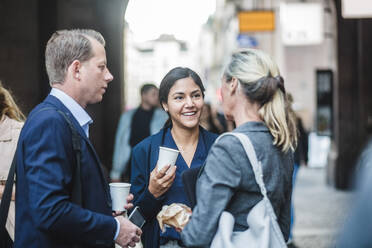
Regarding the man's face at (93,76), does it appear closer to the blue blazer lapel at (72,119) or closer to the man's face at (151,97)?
the blue blazer lapel at (72,119)

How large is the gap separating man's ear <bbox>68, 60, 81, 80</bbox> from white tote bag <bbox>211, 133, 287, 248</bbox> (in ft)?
2.66

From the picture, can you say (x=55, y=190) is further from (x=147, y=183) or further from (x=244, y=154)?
(x=147, y=183)

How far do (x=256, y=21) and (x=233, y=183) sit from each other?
12.0 metres

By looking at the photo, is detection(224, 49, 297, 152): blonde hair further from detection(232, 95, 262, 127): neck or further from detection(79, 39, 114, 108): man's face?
detection(79, 39, 114, 108): man's face

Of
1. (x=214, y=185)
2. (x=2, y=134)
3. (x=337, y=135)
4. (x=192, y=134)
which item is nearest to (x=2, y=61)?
(x=2, y=134)

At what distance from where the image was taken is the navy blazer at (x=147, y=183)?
2.90 meters

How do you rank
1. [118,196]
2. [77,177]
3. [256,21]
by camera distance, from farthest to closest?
[256,21], [118,196], [77,177]

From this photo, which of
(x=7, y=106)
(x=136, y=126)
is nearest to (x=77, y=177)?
(x=7, y=106)

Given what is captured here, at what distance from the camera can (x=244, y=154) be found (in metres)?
2.19

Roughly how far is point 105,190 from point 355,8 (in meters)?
4.91

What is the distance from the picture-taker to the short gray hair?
7.64 ft

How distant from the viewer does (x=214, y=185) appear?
217 centimetres

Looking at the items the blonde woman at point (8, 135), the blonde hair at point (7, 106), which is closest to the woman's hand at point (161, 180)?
the blonde woman at point (8, 135)

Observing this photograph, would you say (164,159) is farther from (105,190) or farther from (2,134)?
(2,134)
